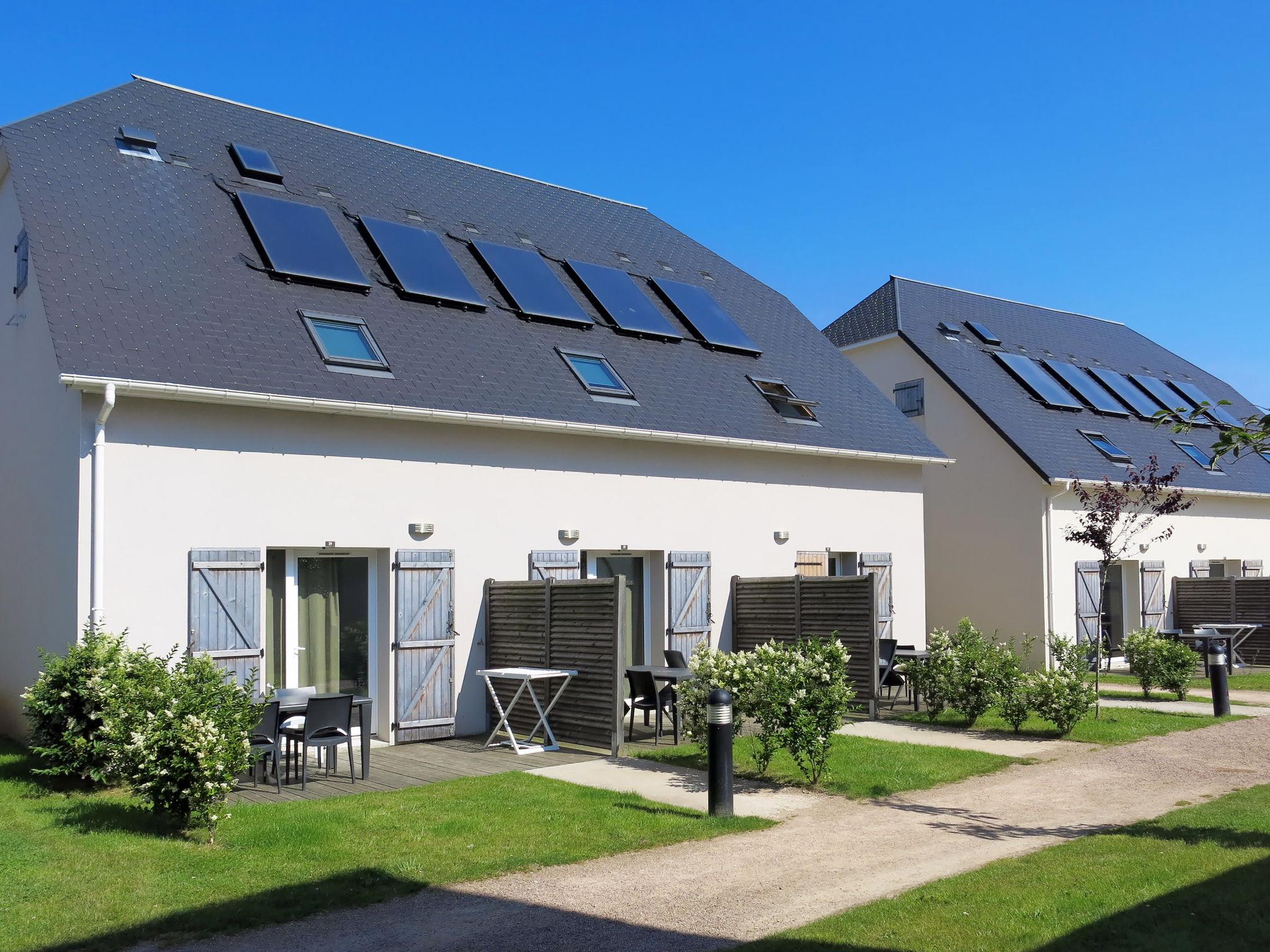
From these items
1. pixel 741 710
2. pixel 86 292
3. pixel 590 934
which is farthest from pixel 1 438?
pixel 590 934

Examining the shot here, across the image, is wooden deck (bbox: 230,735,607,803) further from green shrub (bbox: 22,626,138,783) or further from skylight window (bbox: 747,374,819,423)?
skylight window (bbox: 747,374,819,423)

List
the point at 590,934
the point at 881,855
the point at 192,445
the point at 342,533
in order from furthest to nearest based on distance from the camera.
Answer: the point at 342,533, the point at 192,445, the point at 881,855, the point at 590,934

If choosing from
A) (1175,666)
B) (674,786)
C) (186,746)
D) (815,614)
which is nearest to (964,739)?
(815,614)

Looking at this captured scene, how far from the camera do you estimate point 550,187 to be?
17.8 metres

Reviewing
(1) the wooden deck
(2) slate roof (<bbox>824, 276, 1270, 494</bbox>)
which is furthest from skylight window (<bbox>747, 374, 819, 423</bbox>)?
(1) the wooden deck

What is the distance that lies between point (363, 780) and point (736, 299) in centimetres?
1097

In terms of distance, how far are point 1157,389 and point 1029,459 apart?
7.68m

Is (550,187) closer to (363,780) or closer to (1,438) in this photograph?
(1,438)

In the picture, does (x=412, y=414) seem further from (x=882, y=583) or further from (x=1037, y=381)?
(x=1037, y=381)

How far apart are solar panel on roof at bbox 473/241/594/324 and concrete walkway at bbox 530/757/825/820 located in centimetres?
610

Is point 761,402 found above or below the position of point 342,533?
above

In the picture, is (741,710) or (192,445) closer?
(741,710)

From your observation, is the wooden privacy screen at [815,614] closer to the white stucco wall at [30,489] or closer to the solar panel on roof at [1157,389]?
the white stucco wall at [30,489]

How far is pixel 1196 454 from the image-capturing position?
22.0 m
